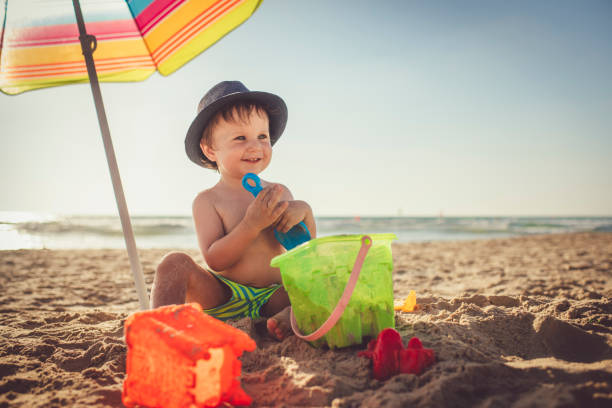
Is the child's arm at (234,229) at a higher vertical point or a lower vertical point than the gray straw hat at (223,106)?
lower

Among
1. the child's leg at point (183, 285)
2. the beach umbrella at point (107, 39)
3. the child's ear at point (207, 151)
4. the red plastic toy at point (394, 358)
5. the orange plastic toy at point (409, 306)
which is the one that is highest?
the beach umbrella at point (107, 39)

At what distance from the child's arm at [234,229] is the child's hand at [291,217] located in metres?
0.07

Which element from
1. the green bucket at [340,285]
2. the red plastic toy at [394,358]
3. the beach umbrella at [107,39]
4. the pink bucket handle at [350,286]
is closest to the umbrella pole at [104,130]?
the beach umbrella at [107,39]

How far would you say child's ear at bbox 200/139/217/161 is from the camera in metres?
1.98

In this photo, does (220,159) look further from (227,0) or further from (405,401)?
(405,401)

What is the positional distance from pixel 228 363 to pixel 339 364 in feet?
1.34

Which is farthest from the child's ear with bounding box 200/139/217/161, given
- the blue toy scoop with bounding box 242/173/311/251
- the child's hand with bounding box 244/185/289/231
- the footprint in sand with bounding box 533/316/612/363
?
the footprint in sand with bounding box 533/316/612/363

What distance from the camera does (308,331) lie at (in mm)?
1345

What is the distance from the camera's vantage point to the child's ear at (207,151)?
198 centimetres

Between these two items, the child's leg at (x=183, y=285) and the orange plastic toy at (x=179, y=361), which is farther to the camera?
the child's leg at (x=183, y=285)

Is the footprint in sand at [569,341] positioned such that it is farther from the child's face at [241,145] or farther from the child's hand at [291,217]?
the child's face at [241,145]

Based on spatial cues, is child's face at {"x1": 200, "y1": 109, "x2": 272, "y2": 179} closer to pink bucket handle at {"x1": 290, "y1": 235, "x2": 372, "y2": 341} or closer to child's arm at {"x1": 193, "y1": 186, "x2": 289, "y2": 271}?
child's arm at {"x1": 193, "y1": 186, "x2": 289, "y2": 271}

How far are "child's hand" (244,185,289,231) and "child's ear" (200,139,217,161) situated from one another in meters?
0.54

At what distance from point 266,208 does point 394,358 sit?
81cm
